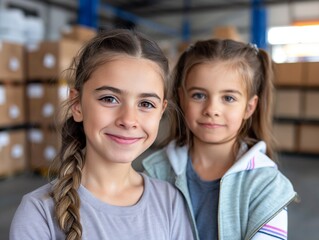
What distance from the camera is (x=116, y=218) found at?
93cm

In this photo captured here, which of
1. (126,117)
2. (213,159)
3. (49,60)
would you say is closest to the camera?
(126,117)

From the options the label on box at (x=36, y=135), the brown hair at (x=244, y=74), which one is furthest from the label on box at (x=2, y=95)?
the brown hair at (x=244, y=74)

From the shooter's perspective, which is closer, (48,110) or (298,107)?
(48,110)

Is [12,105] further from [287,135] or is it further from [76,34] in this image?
[287,135]

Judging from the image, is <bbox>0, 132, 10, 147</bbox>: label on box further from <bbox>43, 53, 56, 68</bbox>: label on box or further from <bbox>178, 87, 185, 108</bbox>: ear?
<bbox>178, 87, 185, 108</bbox>: ear

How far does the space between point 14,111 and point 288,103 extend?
15.1 ft

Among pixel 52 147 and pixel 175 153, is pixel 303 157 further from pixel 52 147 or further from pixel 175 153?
pixel 175 153

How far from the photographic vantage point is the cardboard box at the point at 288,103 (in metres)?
6.23

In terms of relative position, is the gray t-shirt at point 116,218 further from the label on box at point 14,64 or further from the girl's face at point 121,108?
the label on box at point 14,64

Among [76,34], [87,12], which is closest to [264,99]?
[76,34]

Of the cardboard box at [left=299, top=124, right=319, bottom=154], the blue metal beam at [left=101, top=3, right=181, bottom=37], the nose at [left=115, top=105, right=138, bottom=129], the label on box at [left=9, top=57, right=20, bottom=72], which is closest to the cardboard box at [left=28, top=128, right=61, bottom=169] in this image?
the label on box at [left=9, top=57, right=20, bottom=72]

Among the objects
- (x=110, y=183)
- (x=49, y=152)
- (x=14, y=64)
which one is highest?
(x=14, y=64)

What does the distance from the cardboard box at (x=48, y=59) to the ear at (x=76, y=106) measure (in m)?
3.37

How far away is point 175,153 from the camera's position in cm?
125
